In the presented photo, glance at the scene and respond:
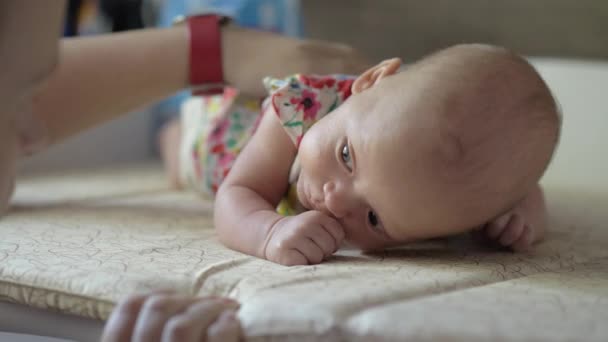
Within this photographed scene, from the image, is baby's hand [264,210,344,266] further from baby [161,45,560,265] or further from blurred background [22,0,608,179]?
blurred background [22,0,608,179]

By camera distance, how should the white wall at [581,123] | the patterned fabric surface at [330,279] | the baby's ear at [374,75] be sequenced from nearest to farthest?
the patterned fabric surface at [330,279]
the baby's ear at [374,75]
the white wall at [581,123]

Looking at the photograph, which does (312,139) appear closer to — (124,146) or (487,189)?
(487,189)

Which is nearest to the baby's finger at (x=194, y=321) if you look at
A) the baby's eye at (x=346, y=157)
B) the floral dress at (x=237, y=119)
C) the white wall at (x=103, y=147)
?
the baby's eye at (x=346, y=157)

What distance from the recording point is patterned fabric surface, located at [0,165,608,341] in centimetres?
70

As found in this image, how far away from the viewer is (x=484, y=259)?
39.5 inches

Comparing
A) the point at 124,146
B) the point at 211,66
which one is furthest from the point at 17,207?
the point at 124,146

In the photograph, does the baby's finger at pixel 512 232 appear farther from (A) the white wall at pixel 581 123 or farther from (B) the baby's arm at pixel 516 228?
(A) the white wall at pixel 581 123

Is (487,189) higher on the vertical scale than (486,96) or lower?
lower

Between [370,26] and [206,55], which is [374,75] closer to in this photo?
[206,55]

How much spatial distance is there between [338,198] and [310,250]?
7 cm

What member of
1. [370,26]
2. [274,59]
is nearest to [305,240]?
[274,59]

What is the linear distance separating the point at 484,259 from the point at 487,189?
122 millimetres

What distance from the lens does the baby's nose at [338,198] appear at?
0.94 meters

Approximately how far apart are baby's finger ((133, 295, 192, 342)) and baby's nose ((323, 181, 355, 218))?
0.25 m
